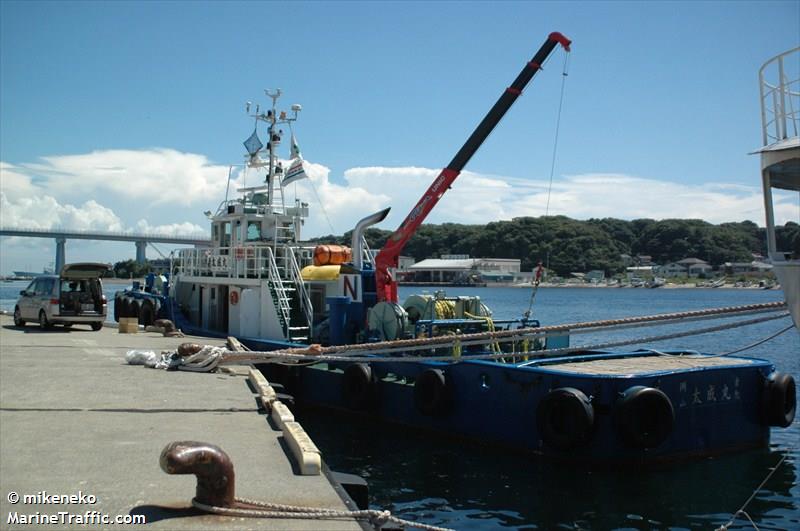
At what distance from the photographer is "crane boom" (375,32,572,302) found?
17.1m

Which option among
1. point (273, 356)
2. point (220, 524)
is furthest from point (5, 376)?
point (220, 524)

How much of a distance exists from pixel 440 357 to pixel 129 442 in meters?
5.09

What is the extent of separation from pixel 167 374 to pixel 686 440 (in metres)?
8.91

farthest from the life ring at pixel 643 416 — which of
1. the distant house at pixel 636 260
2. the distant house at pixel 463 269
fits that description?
the distant house at pixel 636 260

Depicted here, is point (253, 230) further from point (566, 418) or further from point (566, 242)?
point (566, 242)

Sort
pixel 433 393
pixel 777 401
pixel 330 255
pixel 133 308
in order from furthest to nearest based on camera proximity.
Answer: pixel 133 308 → pixel 330 255 → pixel 433 393 → pixel 777 401

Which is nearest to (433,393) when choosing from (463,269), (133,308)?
(133,308)

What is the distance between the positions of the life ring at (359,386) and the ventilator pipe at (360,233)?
11.7 ft

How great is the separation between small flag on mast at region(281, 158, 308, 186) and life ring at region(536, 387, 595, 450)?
40.0ft

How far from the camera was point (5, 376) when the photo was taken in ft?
41.7

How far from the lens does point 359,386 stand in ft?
51.4

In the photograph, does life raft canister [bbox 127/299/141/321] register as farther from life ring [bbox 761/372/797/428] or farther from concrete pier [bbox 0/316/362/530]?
life ring [bbox 761/372/797/428]

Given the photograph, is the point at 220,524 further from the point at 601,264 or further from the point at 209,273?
the point at 601,264

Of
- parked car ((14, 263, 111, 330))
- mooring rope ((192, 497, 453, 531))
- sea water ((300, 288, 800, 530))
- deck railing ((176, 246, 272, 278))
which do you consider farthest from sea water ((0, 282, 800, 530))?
parked car ((14, 263, 111, 330))
